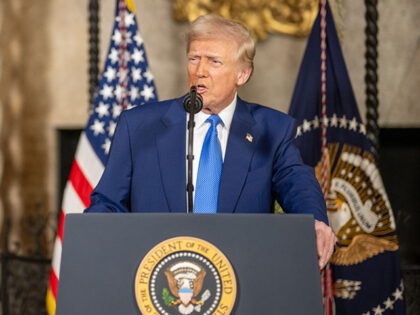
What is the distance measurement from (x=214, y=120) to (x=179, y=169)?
0.19 m

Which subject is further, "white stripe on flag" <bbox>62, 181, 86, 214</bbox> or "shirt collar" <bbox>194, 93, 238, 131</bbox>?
"white stripe on flag" <bbox>62, 181, 86, 214</bbox>

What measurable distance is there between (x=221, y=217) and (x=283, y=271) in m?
0.18

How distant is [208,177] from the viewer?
1.87 metres

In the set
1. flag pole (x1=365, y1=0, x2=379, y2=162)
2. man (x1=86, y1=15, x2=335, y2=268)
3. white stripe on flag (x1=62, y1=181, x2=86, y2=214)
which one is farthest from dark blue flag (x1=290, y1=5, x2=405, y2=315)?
man (x1=86, y1=15, x2=335, y2=268)

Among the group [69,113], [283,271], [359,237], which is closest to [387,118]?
[359,237]

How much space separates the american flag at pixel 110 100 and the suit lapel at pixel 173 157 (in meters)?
1.64

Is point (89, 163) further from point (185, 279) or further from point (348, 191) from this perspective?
point (185, 279)

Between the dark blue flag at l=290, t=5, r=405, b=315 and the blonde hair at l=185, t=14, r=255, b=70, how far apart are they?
1.40 m

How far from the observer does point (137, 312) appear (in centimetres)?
131

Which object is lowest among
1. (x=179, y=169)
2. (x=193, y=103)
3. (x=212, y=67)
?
(x=179, y=169)

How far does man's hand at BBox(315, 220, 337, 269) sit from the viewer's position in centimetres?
153

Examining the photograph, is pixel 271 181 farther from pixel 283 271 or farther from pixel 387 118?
pixel 387 118

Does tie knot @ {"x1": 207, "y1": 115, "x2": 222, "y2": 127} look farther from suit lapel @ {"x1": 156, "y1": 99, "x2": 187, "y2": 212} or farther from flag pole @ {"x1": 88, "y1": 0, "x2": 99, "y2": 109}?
flag pole @ {"x1": 88, "y1": 0, "x2": 99, "y2": 109}

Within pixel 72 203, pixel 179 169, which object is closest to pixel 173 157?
pixel 179 169
